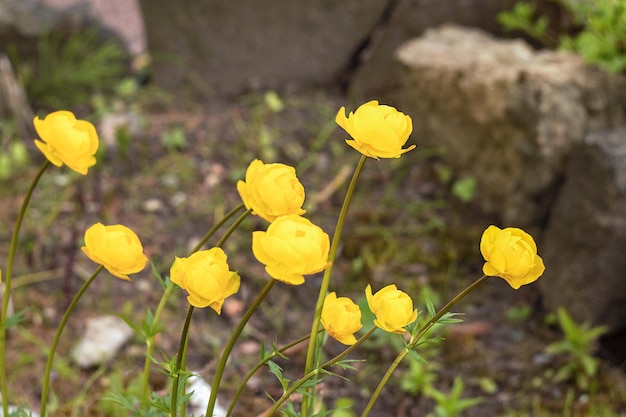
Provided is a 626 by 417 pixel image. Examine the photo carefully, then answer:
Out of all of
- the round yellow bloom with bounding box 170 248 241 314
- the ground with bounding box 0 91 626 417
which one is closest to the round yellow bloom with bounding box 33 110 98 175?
the round yellow bloom with bounding box 170 248 241 314

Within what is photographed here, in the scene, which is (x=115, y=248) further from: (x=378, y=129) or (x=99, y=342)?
(x=99, y=342)

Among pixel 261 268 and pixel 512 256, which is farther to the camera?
Result: pixel 261 268

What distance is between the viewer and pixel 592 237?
2.34 m

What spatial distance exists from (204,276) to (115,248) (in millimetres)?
126

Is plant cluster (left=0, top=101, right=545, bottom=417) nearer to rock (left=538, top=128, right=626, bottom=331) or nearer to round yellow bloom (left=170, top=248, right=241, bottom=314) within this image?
round yellow bloom (left=170, top=248, right=241, bottom=314)

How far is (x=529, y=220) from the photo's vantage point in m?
2.69

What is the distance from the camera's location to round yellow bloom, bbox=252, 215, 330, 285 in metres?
0.79

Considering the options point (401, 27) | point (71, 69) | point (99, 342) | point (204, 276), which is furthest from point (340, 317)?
point (71, 69)

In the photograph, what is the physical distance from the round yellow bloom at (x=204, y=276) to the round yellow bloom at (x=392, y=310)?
17 cm

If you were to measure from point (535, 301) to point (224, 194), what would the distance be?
1147 millimetres

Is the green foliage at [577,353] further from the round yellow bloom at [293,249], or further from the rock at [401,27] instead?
the round yellow bloom at [293,249]

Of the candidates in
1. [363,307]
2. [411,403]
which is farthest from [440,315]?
[411,403]

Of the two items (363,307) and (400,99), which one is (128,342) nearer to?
(363,307)

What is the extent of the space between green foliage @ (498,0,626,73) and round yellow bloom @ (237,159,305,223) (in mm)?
1887
